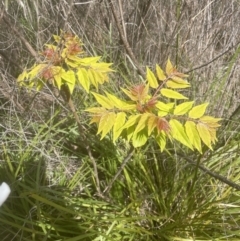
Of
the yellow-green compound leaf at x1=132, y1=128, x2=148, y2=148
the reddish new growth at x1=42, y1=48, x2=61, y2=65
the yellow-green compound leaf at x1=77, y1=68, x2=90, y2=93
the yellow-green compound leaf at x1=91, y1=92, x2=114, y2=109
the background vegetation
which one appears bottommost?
the background vegetation

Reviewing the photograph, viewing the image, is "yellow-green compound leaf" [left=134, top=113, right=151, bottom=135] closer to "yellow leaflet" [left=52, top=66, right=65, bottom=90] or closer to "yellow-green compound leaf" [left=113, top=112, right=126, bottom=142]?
"yellow-green compound leaf" [left=113, top=112, right=126, bottom=142]

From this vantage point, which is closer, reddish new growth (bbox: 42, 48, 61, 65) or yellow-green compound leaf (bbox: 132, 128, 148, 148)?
yellow-green compound leaf (bbox: 132, 128, 148, 148)

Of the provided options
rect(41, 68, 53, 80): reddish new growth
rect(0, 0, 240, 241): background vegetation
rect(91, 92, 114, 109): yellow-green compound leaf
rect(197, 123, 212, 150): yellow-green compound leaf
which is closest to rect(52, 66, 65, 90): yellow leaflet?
rect(41, 68, 53, 80): reddish new growth

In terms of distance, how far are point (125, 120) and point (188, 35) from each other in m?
0.79

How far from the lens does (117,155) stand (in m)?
1.62

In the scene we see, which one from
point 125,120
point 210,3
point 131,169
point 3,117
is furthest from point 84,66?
point 210,3

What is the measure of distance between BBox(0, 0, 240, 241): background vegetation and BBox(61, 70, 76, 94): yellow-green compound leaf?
23 cm

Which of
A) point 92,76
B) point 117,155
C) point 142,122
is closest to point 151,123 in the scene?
point 142,122

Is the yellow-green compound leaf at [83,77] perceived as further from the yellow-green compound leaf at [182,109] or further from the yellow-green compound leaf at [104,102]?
the yellow-green compound leaf at [182,109]

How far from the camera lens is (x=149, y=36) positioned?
1.91 m

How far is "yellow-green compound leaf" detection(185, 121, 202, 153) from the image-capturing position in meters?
1.14

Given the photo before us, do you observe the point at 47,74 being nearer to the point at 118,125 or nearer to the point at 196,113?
the point at 118,125

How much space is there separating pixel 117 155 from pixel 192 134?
50 cm

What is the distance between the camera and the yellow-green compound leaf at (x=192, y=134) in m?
1.14
